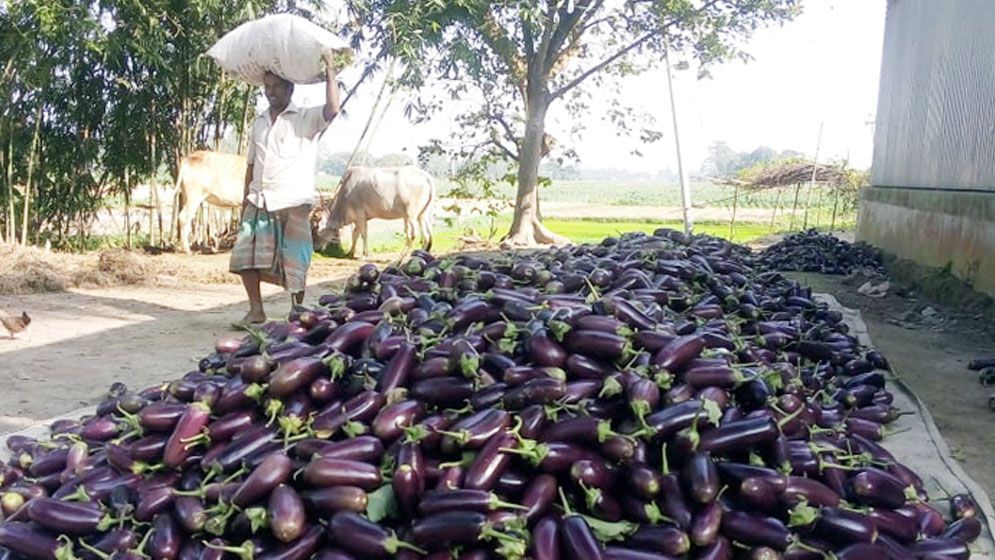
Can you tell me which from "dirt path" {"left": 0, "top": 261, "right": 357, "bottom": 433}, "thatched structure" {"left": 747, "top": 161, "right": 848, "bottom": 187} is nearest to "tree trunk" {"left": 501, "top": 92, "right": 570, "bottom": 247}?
"dirt path" {"left": 0, "top": 261, "right": 357, "bottom": 433}

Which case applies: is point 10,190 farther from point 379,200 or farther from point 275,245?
point 275,245

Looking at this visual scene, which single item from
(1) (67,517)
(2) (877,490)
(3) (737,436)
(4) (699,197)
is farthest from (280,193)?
(4) (699,197)

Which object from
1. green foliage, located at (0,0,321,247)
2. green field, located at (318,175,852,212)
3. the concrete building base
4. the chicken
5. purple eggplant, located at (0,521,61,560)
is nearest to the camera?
purple eggplant, located at (0,521,61,560)

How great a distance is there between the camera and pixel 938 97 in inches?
338

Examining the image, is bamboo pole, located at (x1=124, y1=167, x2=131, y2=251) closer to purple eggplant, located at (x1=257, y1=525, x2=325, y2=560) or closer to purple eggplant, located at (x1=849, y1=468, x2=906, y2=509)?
purple eggplant, located at (x1=257, y1=525, x2=325, y2=560)

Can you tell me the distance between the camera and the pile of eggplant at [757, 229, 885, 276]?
8.95m

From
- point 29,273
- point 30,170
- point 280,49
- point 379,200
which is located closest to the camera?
point 280,49

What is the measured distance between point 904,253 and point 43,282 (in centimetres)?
926

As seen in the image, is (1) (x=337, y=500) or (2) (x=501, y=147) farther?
(2) (x=501, y=147)

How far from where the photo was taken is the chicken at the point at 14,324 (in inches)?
223

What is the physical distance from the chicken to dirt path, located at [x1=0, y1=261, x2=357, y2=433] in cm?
8

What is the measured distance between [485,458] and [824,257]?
8.25 m

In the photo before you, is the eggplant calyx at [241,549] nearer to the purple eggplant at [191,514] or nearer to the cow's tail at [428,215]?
the purple eggplant at [191,514]

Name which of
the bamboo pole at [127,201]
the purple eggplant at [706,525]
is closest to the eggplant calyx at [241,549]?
the purple eggplant at [706,525]
